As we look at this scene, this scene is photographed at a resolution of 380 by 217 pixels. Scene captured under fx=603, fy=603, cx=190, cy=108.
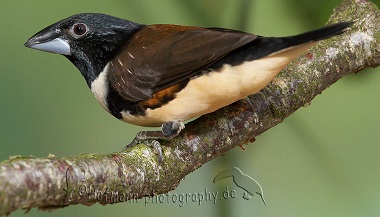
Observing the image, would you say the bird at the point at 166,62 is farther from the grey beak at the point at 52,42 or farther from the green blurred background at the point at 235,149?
the green blurred background at the point at 235,149

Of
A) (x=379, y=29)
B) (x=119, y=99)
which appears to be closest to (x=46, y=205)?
(x=119, y=99)

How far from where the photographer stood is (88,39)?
4.41 feet

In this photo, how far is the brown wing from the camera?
1.17 m

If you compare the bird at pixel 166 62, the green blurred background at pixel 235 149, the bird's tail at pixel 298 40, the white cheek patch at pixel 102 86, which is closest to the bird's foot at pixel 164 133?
the bird at pixel 166 62

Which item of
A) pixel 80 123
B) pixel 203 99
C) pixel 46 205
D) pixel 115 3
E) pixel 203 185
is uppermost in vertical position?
pixel 115 3

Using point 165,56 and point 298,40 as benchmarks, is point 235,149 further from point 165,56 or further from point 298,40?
point 298,40

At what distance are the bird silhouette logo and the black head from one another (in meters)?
0.80

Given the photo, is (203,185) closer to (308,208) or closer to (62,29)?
(308,208)

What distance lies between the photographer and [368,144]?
211 cm

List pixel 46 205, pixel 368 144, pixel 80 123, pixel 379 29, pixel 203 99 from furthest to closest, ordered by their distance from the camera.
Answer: pixel 368 144 < pixel 80 123 < pixel 379 29 < pixel 203 99 < pixel 46 205

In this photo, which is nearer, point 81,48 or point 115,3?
point 81,48

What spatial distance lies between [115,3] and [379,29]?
3.03ft

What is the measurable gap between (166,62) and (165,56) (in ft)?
0.04

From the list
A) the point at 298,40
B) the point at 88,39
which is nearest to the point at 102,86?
the point at 88,39
